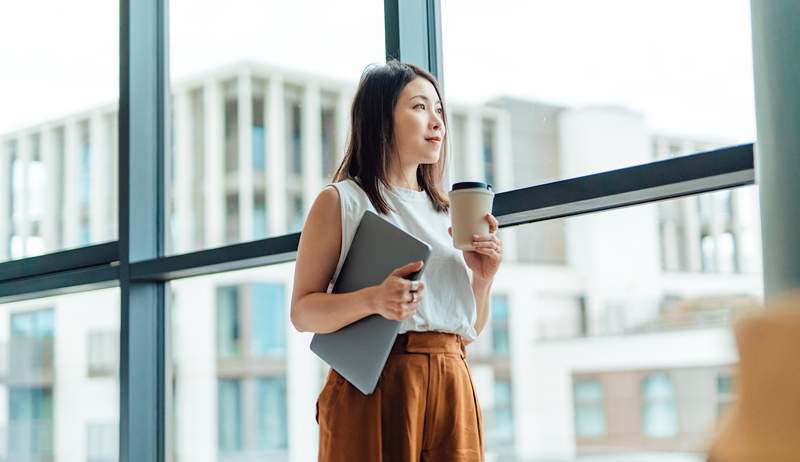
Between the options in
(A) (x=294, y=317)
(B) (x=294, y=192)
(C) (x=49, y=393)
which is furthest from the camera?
(C) (x=49, y=393)

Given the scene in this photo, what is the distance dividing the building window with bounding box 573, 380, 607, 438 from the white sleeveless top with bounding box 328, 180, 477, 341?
404 mm

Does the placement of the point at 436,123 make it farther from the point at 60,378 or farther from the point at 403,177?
the point at 60,378

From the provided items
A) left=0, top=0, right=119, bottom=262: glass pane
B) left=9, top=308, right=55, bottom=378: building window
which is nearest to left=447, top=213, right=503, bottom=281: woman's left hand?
left=0, top=0, right=119, bottom=262: glass pane

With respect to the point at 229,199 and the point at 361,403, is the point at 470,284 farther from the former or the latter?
the point at 229,199

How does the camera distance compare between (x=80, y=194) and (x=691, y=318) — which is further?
(x=80, y=194)

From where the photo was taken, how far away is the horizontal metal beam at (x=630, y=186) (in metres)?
1.46

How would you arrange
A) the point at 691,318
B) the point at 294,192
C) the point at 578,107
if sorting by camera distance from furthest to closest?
1. the point at 294,192
2. the point at 578,107
3. the point at 691,318

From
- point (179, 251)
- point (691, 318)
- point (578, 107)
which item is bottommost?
point (691, 318)

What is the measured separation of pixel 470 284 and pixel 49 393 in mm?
1809

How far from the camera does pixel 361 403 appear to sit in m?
1.45

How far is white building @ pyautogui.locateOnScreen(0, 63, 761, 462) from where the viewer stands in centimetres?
166

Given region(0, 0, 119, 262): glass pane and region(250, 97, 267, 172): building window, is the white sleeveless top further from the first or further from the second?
region(0, 0, 119, 262): glass pane

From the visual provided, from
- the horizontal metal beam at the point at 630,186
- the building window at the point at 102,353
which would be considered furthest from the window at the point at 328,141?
the building window at the point at 102,353

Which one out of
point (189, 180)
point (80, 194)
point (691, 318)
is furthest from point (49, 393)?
point (691, 318)
